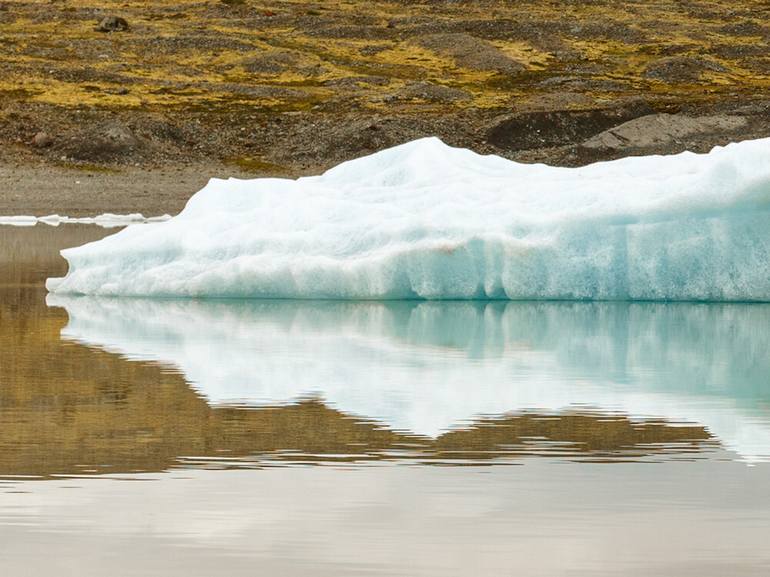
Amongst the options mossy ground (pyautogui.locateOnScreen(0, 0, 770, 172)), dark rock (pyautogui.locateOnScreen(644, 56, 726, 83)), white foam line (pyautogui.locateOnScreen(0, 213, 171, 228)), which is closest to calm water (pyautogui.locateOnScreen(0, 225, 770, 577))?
white foam line (pyautogui.locateOnScreen(0, 213, 171, 228))

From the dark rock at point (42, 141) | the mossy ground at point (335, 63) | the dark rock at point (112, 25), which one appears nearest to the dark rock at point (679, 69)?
the mossy ground at point (335, 63)

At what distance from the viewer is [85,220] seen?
120ft

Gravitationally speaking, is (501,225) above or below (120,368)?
above

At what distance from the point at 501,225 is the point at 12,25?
8228 centimetres

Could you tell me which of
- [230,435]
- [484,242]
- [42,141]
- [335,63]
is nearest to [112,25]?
[335,63]

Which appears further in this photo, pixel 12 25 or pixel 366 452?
pixel 12 25

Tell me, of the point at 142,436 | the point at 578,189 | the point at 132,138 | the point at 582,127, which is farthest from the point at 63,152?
the point at 142,436

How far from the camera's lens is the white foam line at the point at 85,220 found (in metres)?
34.8

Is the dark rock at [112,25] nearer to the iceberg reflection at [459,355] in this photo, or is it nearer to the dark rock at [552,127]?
the dark rock at [552,127]

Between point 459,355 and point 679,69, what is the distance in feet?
239

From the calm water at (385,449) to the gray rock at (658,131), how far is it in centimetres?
3833

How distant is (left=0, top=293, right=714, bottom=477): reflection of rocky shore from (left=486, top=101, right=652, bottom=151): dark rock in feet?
147

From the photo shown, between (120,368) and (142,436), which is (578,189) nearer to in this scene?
(120,368)

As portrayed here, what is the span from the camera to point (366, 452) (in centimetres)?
759
